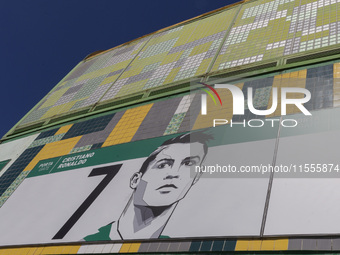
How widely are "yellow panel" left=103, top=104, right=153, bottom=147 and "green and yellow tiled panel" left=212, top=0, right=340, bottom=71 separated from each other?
1.89 m

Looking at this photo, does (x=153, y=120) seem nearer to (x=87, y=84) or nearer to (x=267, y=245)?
(x=267, y=245)

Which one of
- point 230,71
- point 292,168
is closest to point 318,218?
point 292,168

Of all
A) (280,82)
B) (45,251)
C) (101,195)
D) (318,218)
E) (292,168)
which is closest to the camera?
(318,218)

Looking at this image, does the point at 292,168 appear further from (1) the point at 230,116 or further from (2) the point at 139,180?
(2) the point at 139,180

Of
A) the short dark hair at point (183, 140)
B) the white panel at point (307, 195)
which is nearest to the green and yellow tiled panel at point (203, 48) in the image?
the short dark hair at point (183, 140)

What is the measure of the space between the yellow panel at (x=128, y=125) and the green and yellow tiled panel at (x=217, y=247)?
2.38 m

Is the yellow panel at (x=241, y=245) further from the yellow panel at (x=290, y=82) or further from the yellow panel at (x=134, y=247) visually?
the yellow panel at (x=290, y=82)

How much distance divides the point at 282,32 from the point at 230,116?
329 cm

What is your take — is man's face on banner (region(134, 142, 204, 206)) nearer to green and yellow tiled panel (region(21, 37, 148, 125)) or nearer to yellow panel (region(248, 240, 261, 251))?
yellow panel (region(248, 240, 261, 251))

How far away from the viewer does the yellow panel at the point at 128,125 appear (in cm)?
679

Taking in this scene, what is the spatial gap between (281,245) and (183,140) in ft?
8.42

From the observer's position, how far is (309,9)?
8336 millimetres

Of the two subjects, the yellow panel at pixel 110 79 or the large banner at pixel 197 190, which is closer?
the large banner at pixel 197 190

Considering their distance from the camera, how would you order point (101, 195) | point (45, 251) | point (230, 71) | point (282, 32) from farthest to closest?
point (282, 32) → point (230, 71) → point (101, 195) → point (45, 251)
